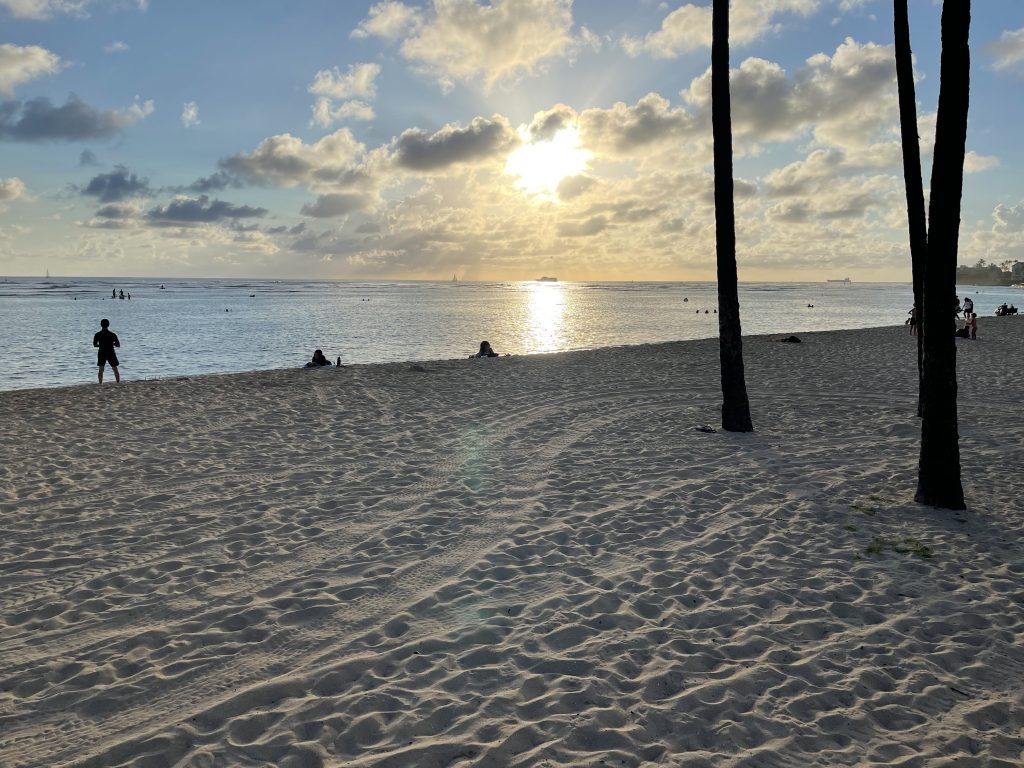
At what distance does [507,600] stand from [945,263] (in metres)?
6.15

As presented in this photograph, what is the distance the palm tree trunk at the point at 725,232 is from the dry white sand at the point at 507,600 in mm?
740

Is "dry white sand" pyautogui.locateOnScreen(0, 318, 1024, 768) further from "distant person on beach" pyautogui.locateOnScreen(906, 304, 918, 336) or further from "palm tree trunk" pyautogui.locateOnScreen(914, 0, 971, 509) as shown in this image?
"distant person on beach" pyautogui.locateOnScreen(906, 304, 918, 336)

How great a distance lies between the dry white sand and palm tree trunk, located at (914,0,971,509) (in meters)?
0.58

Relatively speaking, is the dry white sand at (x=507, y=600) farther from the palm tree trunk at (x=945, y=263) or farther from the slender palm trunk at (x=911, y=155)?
the slender palm trunk at (x=911, y=155)

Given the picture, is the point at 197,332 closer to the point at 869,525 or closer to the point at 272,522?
the point at 272,522

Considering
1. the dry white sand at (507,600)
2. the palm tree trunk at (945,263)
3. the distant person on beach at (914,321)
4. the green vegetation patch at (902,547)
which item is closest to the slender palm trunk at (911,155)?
the distant person on beach at (914,321)

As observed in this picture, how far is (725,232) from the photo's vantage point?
11195 millimetres

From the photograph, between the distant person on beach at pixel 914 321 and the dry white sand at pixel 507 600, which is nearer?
the dry white sand at pixel 507 600

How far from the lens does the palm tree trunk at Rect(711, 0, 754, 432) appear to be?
10.8 metres

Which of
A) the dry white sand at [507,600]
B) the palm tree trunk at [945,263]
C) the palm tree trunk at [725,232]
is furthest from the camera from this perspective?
the palm tree trunk at [725,232]

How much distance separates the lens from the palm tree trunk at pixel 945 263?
6711 mm

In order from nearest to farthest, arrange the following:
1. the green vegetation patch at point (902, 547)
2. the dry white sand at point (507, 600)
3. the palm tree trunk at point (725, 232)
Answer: the dry white sand at point (507, 600), the green vegetation patch at point (902, 547), the palm tree trunk at point (725, 232)

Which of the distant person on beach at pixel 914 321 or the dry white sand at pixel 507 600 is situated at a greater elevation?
the distant person on beach at pixel 914 321

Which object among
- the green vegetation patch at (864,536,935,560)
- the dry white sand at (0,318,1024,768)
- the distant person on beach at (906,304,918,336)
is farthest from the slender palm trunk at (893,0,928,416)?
the green vegetation patch at (864,536,935,560)
